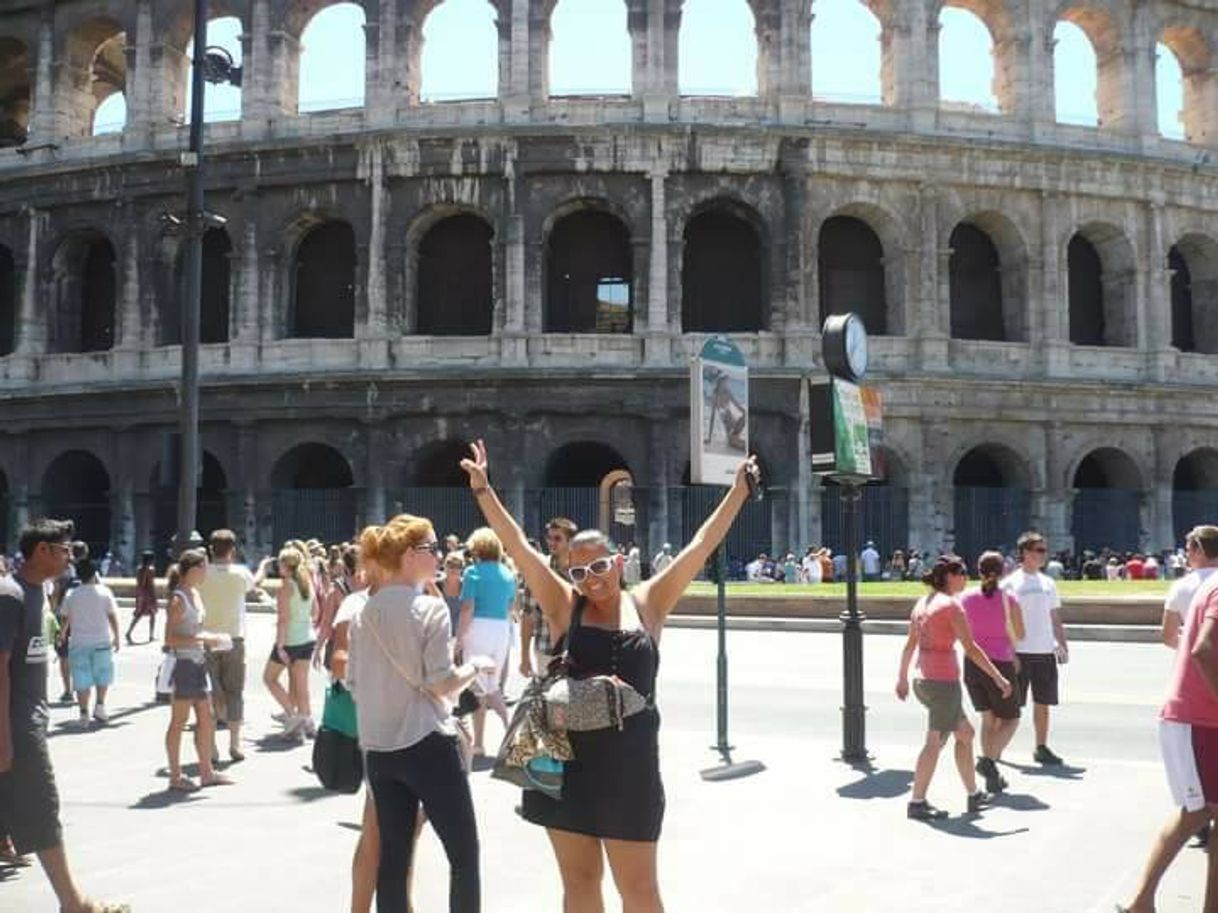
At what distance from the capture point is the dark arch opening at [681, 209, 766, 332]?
2716 cm

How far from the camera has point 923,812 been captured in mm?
7164

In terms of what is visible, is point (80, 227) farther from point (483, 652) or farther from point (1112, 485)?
point (1112, 485)

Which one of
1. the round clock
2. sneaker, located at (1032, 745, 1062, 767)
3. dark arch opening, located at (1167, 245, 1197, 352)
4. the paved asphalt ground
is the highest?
dark arch opening, located at (1167, 245, 1197, 352)

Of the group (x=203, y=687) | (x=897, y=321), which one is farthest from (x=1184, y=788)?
(x=897, y=321)

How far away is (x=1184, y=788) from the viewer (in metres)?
4.95

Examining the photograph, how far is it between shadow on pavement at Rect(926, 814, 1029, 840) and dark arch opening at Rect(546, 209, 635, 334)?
20.7m

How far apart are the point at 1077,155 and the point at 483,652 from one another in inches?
908

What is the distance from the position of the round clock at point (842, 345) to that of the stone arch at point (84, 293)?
912 inches

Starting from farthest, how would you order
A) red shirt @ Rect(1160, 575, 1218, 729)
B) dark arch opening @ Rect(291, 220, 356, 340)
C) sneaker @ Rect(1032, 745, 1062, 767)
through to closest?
dark arch opening @ Rect(291, 220, 356, 340) < sneaker @ Rect(1032, 745, 1062, 767) < red shirt @ Rect(1160, 575, 1218, 729)

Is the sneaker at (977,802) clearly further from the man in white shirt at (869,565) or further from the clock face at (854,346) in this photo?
the man in white shirt at (869,565)

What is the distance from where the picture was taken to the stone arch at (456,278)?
2734 cm

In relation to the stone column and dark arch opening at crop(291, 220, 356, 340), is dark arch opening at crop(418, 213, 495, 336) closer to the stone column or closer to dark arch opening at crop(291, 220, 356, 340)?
dark arch opening at crop(291, 220, 356, 340)

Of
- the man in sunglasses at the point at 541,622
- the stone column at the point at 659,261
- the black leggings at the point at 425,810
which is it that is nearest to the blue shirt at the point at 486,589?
the man in sunglasses at the point at 541,622

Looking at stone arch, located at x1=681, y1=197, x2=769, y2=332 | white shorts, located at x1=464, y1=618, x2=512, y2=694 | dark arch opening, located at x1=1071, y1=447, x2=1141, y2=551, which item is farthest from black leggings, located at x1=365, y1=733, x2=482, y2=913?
dark arch opening, located at x1=1071, y1=447, x2=1141, y2=551
